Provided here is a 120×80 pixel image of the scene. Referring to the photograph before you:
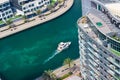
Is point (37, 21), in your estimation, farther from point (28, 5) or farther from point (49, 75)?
point (49, 75)

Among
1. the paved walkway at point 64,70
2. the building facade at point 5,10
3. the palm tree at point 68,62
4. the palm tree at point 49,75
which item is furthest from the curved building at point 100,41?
the building facade at point 5,10

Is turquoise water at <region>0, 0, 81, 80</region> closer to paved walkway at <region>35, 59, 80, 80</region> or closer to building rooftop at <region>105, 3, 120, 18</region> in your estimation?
paved walkway at <region>35, 59, 80, 80</region>

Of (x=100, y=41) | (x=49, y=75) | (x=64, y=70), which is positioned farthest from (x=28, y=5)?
(x=100, y=41)

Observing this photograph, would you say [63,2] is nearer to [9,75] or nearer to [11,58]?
[11,58]

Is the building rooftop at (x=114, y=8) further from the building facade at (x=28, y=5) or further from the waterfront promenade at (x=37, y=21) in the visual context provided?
the building facade at (x=28, y=5)

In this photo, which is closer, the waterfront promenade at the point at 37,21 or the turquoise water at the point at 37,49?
the turquoise water at the point at 37,49

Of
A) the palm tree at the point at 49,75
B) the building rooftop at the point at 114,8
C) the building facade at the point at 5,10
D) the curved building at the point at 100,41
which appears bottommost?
the palm tree at the point at 49,75

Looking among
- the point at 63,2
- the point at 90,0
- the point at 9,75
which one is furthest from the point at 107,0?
the point at 63,2

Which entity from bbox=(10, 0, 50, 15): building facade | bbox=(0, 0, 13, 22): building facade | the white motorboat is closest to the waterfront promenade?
bbox=(10, 0, 50, 15): building facade
